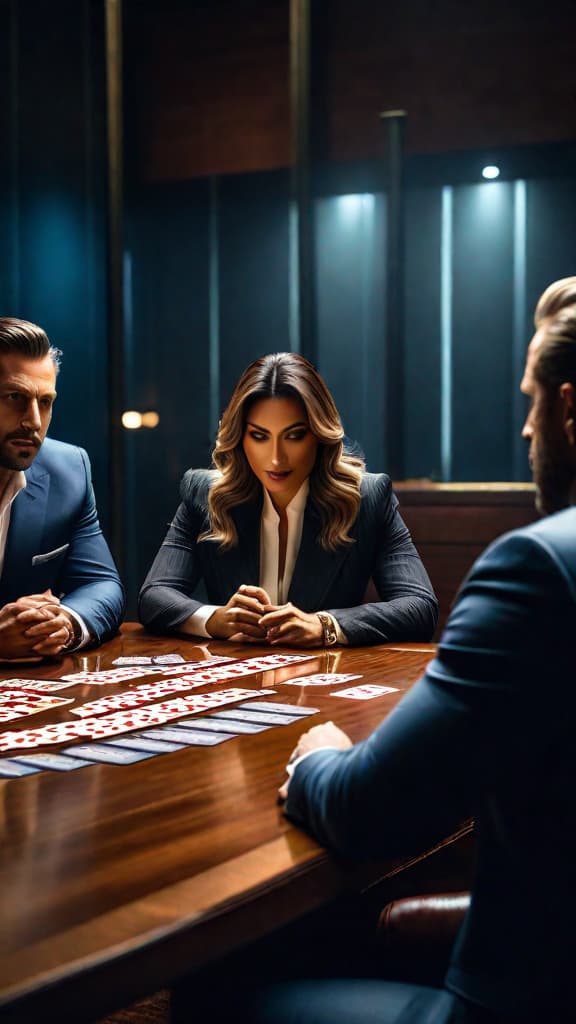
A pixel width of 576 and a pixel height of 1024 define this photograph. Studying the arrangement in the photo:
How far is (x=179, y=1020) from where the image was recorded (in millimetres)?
1519

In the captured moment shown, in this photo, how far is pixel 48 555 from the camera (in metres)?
2.98

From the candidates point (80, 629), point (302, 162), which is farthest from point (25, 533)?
point (302, 162)

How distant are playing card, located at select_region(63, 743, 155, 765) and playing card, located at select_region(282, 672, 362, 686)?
2.04ft

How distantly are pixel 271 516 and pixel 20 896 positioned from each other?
85.7 inches

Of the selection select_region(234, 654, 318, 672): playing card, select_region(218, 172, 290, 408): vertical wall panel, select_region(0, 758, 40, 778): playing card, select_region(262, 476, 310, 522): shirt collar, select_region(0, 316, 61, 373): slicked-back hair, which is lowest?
select_region(234, 654, 318, 672): playing card

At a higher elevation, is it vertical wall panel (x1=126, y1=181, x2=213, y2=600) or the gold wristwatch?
vertical wall panel (x1=126, y1=181, x2=213, y2=600)

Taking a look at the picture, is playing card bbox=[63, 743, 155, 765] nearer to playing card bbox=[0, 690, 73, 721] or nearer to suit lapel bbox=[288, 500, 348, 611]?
playing card bbox=[0, 690, 73, 721]

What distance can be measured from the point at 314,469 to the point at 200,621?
60cm

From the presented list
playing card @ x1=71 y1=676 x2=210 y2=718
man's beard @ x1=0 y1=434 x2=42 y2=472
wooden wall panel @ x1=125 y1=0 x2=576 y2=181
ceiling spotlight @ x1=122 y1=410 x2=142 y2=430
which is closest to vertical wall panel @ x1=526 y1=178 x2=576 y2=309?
wooden wall panel @ x1=125 y1=0 x2=576 y2=181

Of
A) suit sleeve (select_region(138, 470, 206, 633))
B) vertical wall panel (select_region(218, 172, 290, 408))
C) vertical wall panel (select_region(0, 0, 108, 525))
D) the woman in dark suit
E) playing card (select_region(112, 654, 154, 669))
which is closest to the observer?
playing card (select_region(112, 654, 154, 669))

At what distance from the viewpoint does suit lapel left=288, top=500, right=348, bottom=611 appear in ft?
10.2

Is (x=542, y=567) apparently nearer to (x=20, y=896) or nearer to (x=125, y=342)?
(x=20, y=896)

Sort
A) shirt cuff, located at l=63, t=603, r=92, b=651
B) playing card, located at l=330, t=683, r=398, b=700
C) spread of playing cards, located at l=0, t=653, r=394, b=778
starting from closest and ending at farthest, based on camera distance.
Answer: spread of playing cards, located at l=0, t=653, r=394, b=778 < playing card, located at l=330, t=683, r=398, b=700 < shirt cuff, located at l=63, t=603, r=92, b=651

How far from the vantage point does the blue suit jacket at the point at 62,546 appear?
290 cm
